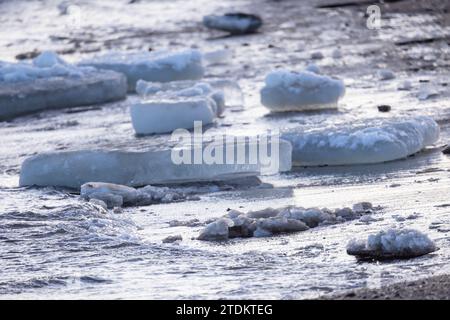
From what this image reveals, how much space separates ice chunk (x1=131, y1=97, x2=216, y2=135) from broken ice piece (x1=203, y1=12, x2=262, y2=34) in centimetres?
603

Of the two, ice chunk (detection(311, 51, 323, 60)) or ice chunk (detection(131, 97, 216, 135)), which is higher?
ice chunk (detection(131, 97, 216, 135))

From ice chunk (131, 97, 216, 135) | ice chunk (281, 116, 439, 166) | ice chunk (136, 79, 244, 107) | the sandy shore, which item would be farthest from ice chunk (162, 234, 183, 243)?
ice chunk (136, 79, 244, 107)

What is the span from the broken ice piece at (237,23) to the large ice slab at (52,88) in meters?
4.03

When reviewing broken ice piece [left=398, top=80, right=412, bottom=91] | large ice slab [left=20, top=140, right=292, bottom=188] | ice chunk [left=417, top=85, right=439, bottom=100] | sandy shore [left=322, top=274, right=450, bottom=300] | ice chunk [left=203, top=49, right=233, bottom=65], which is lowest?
ice chunk [left=203, top=49, right=233, bottom=65]

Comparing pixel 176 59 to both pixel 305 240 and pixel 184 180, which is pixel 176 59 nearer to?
pixel 184 180

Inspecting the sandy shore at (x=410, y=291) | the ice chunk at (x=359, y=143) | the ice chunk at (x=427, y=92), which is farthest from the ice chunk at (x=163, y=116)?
the sandy shore at (x=410, y=291)

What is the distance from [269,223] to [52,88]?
16.0 ft

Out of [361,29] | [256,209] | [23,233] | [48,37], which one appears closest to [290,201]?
[256,209]

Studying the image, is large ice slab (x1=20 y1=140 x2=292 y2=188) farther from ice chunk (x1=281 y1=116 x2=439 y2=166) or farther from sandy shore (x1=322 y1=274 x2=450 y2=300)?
sandy shore (x1=322 y1=274 x2=450 y2=300)

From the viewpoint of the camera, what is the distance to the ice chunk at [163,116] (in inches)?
322

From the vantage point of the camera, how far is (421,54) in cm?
1138

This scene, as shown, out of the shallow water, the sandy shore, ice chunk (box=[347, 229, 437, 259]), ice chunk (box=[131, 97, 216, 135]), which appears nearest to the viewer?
the sandy shore

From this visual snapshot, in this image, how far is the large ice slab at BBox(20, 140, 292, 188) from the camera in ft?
21.4

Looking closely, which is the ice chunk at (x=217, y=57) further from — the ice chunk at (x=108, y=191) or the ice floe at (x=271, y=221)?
the ice floe at (x=271, y=221)
